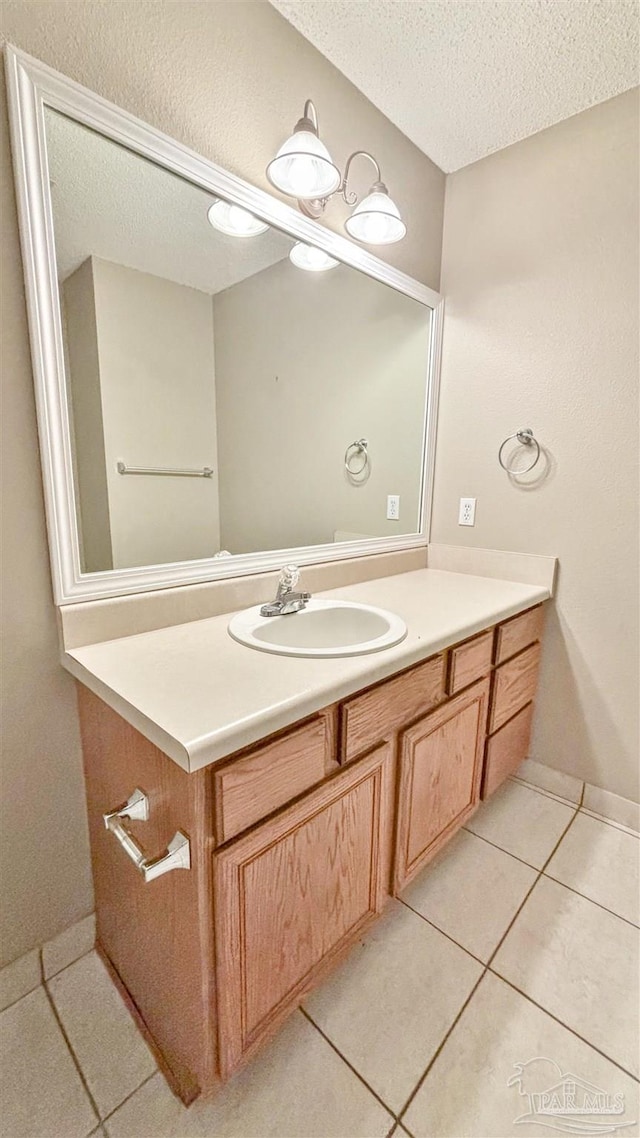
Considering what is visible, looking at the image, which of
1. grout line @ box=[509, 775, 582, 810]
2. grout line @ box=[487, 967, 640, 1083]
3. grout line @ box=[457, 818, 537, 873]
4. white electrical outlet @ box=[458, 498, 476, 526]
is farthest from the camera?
white electrical outlet @ box=[458, 498, 476, 526]

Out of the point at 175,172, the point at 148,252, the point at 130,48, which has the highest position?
the point at 130,48

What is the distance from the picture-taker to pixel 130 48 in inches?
35.4

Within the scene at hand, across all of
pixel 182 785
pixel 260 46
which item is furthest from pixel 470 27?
pixel 182 785

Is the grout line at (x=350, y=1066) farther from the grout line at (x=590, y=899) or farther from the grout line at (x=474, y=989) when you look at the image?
the grout line at (x=590, y=899)

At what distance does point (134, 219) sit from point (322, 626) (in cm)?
106

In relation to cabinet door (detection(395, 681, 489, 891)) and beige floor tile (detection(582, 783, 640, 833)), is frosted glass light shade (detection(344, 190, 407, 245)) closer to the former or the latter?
cabinet door (detection(395, 681, 489, 891))

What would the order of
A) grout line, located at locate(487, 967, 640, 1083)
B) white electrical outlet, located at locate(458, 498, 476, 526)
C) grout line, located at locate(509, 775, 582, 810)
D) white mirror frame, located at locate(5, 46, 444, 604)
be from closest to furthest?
white mirror frame, located at locate(5, 46, 444, 604)
grout line, located at locate(487, 967, 640, 1083)
grout line, located at locate(509, 775, 582, 810)
white electrical outlet, located at locate(458, 498, 476, 526)

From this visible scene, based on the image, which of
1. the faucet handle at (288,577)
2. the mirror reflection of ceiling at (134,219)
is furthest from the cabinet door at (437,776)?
the mirror reflection of ceiling at (134,219)

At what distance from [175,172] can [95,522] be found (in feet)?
2.61

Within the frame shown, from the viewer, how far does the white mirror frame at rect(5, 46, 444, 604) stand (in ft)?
2.61

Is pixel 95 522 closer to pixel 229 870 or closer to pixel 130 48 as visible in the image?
pixel 229 870

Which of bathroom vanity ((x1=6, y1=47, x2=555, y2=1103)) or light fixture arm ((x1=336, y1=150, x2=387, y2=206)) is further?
light fixture arm ((x1=336, y1=150, x2=387, y2=206))

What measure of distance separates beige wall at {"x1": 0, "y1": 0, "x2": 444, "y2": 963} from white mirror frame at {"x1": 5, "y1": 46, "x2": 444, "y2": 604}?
26mm

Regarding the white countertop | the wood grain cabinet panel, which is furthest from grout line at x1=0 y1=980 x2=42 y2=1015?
the white countertop
